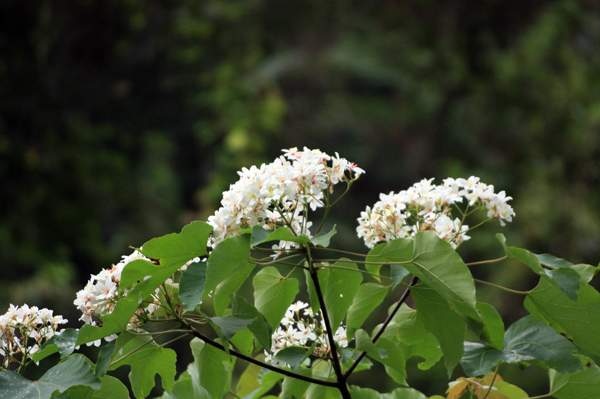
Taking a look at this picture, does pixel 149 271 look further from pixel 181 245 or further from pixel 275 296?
pixel 275 296

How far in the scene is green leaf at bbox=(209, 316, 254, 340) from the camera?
1.06 m

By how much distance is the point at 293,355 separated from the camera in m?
1.17

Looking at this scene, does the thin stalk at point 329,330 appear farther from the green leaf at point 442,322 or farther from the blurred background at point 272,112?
the blurred background at point 272,112

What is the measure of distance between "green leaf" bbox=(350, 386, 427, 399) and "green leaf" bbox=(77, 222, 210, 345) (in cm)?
27

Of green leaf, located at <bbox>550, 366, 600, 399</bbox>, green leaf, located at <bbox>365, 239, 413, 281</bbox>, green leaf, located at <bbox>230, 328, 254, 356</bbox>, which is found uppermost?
green leaf, located at <bbox>230, 328, 254, 356</bbox>

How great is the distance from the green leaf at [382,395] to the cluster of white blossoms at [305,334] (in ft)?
0.18

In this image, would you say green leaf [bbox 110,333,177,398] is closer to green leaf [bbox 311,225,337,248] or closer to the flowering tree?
the flowering tree

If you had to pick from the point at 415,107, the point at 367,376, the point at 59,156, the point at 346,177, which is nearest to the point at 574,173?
the point at 367,376

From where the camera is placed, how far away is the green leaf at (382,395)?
1.25 metres

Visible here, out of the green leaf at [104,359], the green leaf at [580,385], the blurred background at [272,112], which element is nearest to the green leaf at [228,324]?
the green leaf at [104,359]

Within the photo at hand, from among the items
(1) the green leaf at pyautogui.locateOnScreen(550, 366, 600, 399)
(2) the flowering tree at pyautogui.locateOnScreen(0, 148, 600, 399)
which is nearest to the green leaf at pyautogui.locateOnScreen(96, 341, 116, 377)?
(2) the flowering tree at pyautogui.locateOnScreen(0, 148, 600, 399)

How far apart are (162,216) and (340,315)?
328 inches

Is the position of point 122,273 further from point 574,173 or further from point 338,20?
point 338,20

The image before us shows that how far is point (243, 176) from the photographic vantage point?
1.15 meters
